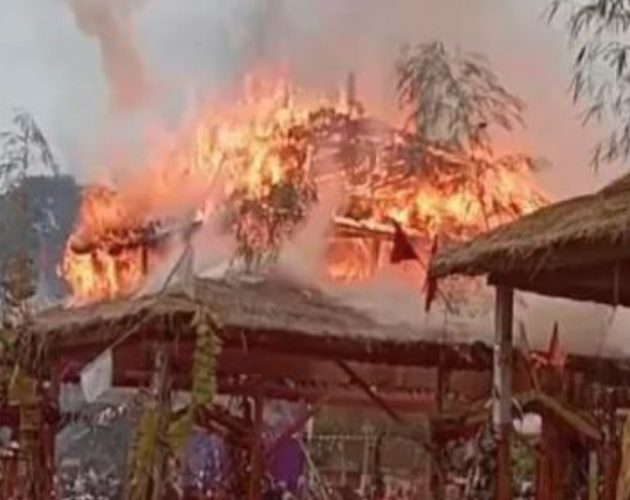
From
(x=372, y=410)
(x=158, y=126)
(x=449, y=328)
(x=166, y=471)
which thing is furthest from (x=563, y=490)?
(x=372, y=410)

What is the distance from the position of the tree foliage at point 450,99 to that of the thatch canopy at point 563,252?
298cm

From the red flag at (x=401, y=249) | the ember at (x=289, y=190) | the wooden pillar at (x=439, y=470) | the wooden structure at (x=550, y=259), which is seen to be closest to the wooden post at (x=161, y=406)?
the ember at (x=289, y=190)

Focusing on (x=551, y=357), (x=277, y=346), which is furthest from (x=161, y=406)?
(x=551, y=357)

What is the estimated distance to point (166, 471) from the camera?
8016 mm

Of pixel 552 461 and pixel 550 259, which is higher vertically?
pixel 550 259

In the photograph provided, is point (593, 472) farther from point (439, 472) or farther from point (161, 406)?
point (161, 406)

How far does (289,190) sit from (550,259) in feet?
11.5

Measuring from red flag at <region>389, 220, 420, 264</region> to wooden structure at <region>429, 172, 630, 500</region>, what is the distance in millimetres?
2135

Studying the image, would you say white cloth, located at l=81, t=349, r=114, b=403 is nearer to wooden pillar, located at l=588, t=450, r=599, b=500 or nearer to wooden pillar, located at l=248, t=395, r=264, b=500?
wooden pillar, located at l=248, t=395, r=264, b=500

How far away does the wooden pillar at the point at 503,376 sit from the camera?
6535 millimetres

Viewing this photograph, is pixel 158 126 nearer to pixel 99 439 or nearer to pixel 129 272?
pixel 129 272

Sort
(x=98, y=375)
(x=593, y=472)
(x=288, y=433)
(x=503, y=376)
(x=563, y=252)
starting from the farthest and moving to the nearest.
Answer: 1. (x=288, y=433)
2. (x=98, y=375)
3. (x=593, y=472)
4. (x=503, y=376)
5. (x=563, y=252)

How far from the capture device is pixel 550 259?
5.91 m

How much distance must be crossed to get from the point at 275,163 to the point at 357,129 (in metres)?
0.67
